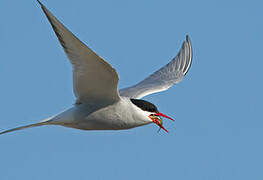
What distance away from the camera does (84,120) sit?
24.6ft

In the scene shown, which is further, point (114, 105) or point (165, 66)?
point (165, 66)

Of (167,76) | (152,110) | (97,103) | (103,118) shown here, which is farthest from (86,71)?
(167,76)

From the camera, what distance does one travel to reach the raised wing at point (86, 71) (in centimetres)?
574

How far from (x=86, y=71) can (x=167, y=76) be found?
3.99m

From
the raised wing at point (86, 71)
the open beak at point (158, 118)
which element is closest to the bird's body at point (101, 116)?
the raised wing at point (86, 71)

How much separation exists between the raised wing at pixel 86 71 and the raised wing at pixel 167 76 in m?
1.98

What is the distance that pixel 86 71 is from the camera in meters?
6.72

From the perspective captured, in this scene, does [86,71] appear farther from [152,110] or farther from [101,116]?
[152,110]

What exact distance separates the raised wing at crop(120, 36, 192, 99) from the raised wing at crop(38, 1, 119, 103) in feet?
6.48

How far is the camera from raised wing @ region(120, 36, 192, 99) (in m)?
9.49

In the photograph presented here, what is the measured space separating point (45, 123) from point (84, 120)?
60 centimetres

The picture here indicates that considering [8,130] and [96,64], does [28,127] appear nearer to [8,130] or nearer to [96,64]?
[8,130]

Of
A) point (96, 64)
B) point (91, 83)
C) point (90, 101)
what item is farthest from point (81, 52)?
point (90, 101)

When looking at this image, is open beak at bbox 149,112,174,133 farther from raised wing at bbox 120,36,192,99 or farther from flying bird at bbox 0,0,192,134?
raised wing at bbox 120,36,192,99
